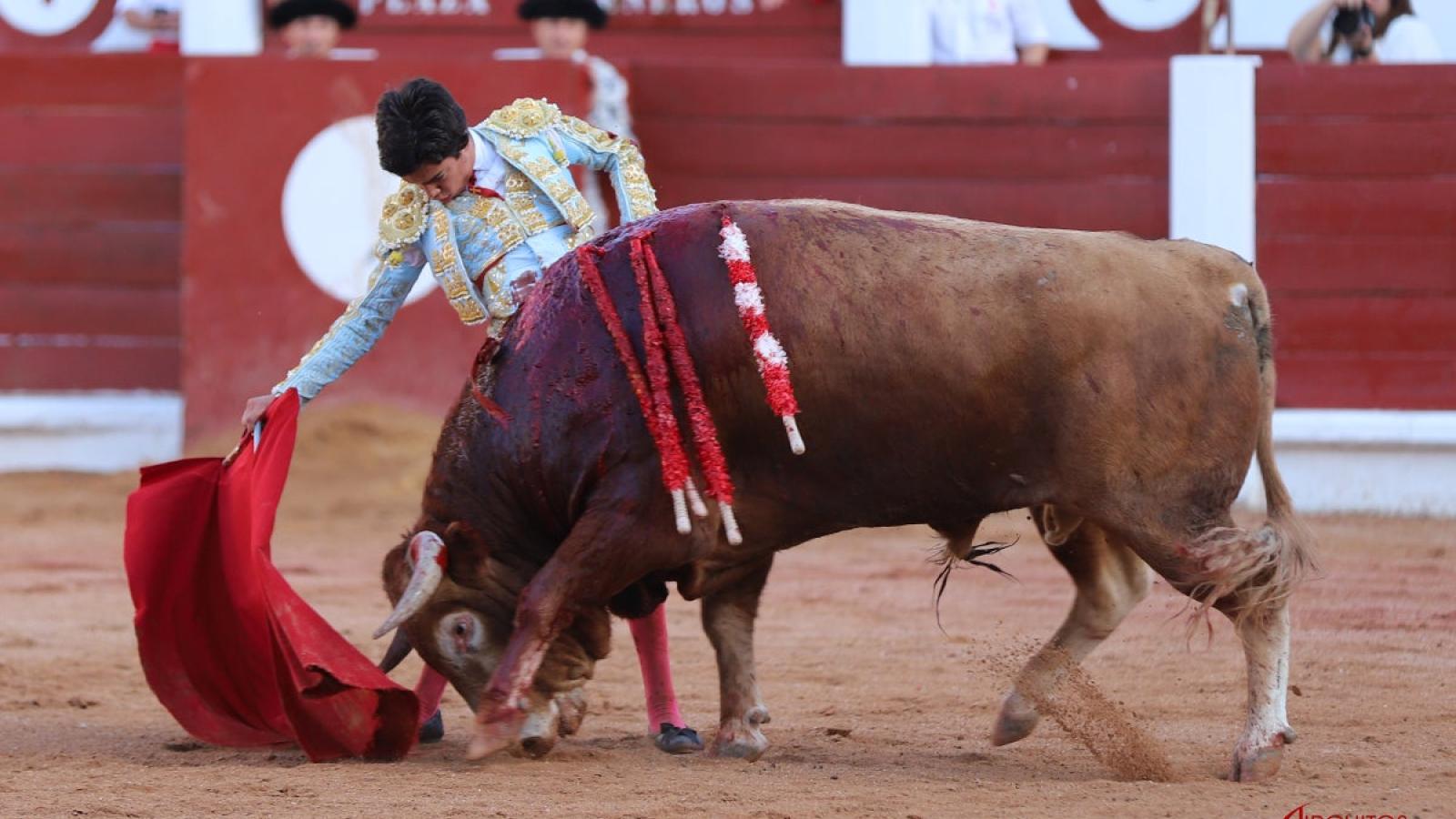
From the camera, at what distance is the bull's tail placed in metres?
3.17

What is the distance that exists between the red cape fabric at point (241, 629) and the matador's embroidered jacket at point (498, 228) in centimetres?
20

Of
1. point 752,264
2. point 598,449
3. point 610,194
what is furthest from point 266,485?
point 610,194

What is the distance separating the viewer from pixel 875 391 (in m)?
3.25

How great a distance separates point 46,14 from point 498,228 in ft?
19.7

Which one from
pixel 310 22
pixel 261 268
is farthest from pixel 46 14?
pixel 261 268

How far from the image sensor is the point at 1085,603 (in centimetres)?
359

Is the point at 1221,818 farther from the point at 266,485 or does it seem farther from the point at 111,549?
the point at 111,549

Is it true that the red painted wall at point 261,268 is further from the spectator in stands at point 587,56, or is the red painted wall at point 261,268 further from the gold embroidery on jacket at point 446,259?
the gold embroidery on jacket at point 446,259

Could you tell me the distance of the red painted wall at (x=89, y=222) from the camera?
292 inches

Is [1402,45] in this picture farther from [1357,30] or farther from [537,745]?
[537,745]

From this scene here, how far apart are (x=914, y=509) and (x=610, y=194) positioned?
3794mm

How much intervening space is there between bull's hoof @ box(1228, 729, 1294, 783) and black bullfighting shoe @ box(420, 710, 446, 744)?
4.70 ft

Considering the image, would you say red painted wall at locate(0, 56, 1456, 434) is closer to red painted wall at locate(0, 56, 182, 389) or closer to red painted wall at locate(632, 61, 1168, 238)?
red painted wall at locate(632, 61, 1168, 238)

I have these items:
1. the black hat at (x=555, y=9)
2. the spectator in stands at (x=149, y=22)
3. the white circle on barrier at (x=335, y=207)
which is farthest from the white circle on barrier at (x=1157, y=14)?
the spectator in stands at (x=149, y=22)
